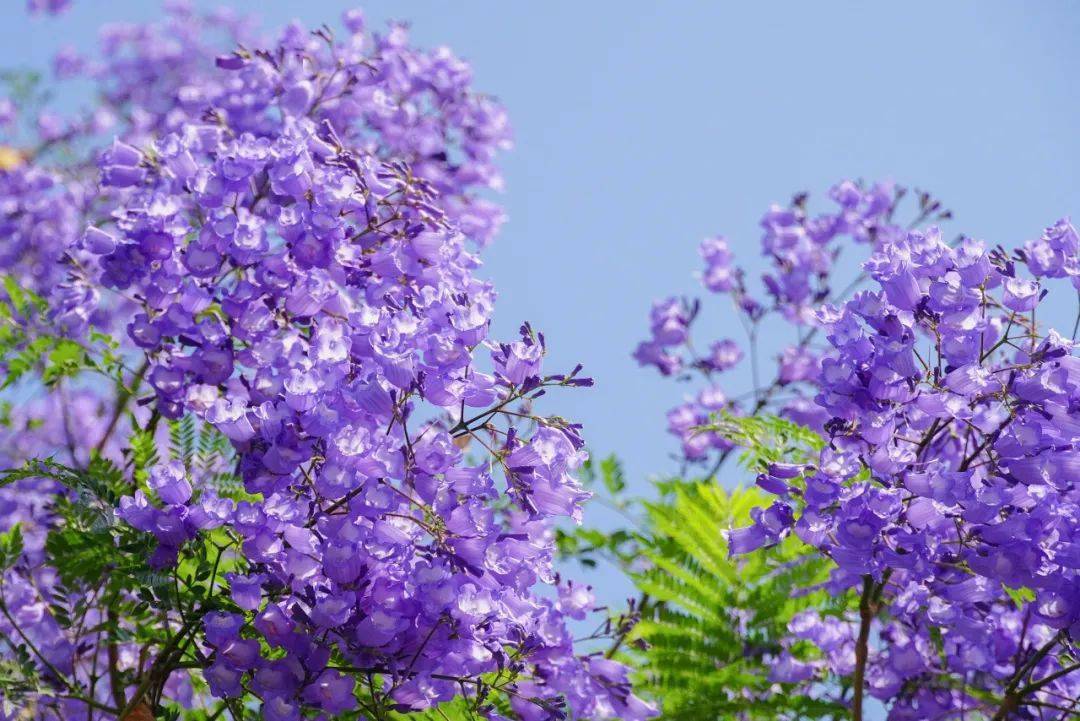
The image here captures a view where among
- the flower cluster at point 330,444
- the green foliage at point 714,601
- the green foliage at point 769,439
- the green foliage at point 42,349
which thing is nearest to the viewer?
the flower cluster at point 330,444

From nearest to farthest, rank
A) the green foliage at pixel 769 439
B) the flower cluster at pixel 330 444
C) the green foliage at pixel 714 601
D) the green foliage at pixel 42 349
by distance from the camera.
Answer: the flower cluster at pixel 330 444 < the green foliage at pixel 769 439 < the green foliage at pixel 42 349 < the green foliage at pixel 714 601

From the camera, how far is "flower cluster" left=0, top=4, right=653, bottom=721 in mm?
2266

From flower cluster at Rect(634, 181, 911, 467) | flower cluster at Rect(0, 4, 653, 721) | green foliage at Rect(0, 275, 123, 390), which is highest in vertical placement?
flower cluster at Rect(634, 181, 911, 467)

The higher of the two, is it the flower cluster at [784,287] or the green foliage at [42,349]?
the flower cluster at [784,287]

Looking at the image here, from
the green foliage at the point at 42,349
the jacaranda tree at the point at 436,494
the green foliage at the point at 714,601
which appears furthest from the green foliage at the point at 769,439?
the green foliage at the point at 42,349

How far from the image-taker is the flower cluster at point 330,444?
2266 mm

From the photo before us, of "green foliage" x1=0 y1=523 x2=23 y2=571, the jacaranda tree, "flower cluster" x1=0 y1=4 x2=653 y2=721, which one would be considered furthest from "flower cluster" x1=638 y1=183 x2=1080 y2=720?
"green foliage" x1=0 y1=523 x2=23 y2=571

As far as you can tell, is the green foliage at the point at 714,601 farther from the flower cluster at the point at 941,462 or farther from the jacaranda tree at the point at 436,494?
the flower cluster at the point at 941,462

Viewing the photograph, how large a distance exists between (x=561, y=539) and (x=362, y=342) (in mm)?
2124

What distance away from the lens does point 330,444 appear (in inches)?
88.4

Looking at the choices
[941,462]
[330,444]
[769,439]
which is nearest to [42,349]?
[330,444]

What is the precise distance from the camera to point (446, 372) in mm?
2299

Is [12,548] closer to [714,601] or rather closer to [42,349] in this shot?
[42,349]

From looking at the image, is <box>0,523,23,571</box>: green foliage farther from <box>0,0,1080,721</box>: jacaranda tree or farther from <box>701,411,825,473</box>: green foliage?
<box>701,411,825,473</box>: green foliage
